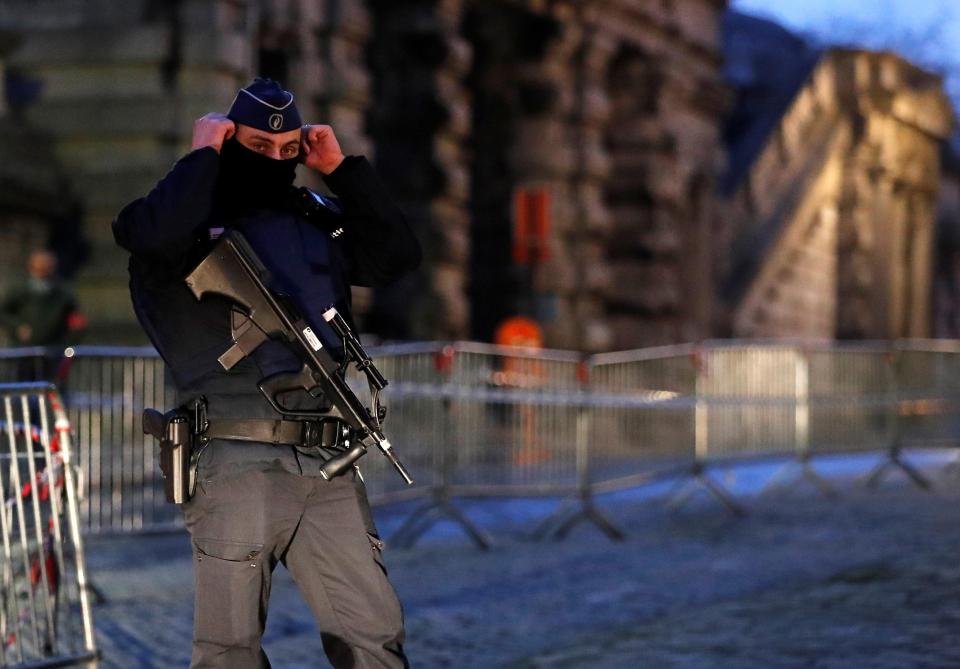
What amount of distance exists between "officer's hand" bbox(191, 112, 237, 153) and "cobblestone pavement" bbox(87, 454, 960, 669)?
3.39 metres

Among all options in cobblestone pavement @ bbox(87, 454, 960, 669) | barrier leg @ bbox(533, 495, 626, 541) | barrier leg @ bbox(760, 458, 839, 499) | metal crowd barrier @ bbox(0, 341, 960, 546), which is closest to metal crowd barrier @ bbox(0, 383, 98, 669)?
cobblestone pavement @ bbox(87, 454, 960, 669)

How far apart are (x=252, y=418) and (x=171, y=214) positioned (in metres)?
0.55

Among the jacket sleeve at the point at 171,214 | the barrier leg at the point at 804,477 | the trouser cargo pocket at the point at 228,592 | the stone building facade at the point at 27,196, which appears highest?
the stone building facade at the point at 27,196

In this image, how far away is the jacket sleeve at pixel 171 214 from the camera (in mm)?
5172

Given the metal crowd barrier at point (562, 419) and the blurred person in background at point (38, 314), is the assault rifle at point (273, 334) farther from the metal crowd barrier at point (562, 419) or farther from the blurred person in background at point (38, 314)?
the blurred person in background at point (38, 314)

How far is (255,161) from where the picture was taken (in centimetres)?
546

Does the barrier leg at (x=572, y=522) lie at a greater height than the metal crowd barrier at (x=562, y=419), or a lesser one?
lesser

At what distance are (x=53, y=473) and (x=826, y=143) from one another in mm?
25520

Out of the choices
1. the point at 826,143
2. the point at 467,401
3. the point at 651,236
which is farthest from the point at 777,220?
the point at 467,401

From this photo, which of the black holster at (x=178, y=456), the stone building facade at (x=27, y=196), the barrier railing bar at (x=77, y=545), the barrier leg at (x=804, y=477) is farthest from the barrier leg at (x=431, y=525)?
the black holster at (x=178, y=456)

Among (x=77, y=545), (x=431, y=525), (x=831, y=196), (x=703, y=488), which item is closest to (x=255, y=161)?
(x=77, y=545)

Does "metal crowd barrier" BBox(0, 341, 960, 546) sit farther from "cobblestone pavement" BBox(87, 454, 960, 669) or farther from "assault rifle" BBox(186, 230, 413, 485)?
"assault rifle" BBox(186, 230, 413, 485)

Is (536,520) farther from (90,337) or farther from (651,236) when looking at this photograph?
(651,236)

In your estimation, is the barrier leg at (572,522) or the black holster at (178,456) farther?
the barrier leg at (572,522)
